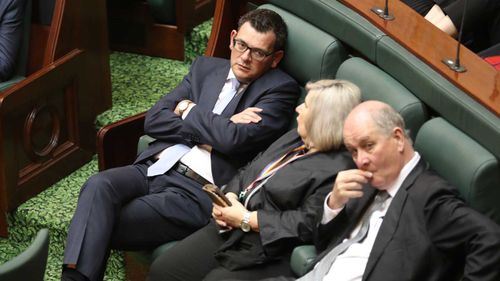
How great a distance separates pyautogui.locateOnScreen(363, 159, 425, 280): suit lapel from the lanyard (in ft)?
1.30

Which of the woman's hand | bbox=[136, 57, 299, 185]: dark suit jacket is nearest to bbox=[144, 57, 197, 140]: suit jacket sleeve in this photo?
bbox=[136, 57, 299, 185]: dark suit jacket

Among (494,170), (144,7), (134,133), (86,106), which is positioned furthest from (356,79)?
(144,7)

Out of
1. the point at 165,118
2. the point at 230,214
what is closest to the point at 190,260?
the point at 230,214

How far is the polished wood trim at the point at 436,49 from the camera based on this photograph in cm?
212

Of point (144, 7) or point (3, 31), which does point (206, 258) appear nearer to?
point (3, 31)

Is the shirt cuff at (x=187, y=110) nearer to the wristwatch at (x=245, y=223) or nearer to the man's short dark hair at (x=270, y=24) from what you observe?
the man's short dark hair at (x=270, y=24)

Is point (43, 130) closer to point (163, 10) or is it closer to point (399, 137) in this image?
point (163, 10)

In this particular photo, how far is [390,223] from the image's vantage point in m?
2.03

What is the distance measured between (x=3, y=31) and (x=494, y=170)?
5.35 ft

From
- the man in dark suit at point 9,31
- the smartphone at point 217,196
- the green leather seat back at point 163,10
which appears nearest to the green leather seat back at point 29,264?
the smartphone at point 217,196

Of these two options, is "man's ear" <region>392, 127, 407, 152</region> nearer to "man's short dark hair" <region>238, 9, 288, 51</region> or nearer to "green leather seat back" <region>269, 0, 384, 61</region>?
"green leather seat back" <region>269, 0, 384, 61</region>

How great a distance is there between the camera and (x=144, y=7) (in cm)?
358

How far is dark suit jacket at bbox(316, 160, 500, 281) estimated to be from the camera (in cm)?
188

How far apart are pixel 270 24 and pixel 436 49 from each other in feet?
1.59
